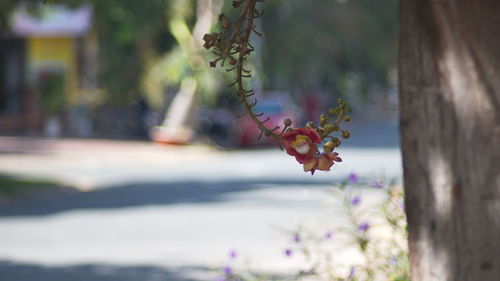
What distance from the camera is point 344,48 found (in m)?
61.0

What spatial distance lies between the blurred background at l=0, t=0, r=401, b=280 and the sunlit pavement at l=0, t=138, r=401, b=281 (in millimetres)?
39

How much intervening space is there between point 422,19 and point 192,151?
3057 cm

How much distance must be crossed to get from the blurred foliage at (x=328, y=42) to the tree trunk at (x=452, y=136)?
3807cm

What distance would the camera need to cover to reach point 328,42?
2195 inches

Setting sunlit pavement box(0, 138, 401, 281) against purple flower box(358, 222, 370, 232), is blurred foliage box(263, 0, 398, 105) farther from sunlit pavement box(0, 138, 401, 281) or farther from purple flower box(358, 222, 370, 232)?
purple flower box(358, 222, 370, 232)

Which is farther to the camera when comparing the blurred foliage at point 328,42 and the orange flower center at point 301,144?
the blurred foliage at point 328,42

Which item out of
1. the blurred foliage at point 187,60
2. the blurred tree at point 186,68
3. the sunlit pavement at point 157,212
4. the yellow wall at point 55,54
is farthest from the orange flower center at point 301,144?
the yellow wall at point 55,54

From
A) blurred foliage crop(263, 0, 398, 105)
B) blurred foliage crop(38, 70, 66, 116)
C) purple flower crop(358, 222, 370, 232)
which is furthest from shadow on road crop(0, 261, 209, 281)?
blurred foliage crop(263, 0, 398, 105)

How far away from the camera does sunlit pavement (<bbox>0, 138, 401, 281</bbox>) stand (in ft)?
44.2

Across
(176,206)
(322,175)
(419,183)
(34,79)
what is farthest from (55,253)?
(34,79)

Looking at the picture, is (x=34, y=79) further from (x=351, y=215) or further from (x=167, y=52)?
(x=351, y=215)

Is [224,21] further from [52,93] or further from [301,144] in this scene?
[52,93]

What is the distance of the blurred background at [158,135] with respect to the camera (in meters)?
15.3

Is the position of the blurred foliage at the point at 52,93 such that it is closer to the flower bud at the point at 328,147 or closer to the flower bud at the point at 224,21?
the flower bud at the point at 224,21
